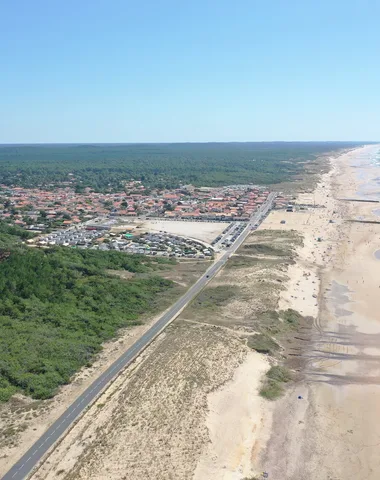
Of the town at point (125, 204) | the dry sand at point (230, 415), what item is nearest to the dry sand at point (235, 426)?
the dry sand at point (230, 415)

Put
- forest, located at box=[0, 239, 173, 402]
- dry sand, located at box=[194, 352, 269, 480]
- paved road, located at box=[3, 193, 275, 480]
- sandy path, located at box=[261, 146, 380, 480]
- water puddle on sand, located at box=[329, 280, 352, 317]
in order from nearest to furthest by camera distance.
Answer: paved road, located at box=[3, 193, 275, 480], dry sand, located at box=[194, 352, 269, 480], sandy path, located at box=[261, 146, 380, 480], forest, located at box=[0, 239, 173, 402], water puddle on sand, located at box=[329, 280, 352, 317]

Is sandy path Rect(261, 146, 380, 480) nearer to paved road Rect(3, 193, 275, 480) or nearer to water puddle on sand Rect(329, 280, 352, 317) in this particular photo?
water puddle on sand Rect(329, 280, 352, 317)

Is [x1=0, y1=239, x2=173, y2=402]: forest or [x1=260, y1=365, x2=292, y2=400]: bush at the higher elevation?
[x1=0, y1=239, x2=173, y2=402]: forest

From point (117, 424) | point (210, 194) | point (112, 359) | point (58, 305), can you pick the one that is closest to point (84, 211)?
point (210, 194)

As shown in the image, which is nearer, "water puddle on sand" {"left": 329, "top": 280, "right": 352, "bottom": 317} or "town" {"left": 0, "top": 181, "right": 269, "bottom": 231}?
"water puddle on sand" {"left": 329, "top": 280, "right": 352, "bottom": 317}

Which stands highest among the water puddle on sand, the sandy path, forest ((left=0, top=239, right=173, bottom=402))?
forest ((left=0, top=239, right=173, bottom=402))

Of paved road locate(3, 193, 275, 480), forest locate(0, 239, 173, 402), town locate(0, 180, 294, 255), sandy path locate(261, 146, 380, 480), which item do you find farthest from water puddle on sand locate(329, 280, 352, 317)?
town locate(0, 180, 294, 255)

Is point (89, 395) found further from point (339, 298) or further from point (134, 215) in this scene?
point (134, 215)
